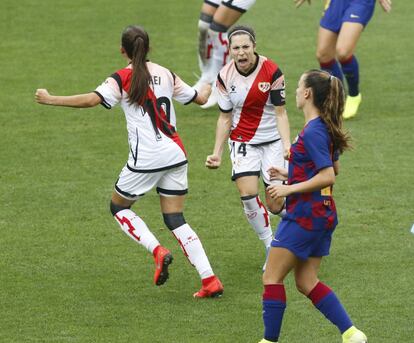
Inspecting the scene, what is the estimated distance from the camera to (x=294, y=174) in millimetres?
7398

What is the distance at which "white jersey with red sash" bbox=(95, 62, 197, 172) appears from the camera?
28.0 ft

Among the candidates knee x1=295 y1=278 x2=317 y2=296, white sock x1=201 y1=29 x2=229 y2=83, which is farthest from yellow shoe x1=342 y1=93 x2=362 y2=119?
knee x1=295 y1=278 x2=317 y2=296

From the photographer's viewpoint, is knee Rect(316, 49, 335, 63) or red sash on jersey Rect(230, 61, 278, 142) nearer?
red sash on jersey Rect(230, 61, 278, 142)

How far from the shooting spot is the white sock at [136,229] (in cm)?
867

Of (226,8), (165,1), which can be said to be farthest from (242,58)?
(165,1)

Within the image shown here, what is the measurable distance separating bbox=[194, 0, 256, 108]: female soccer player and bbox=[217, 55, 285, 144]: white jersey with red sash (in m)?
4.45

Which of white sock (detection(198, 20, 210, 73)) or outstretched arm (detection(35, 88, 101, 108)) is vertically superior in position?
outstretched arm (detection(35, 88, 101, 108))

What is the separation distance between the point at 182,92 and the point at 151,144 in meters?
0.52

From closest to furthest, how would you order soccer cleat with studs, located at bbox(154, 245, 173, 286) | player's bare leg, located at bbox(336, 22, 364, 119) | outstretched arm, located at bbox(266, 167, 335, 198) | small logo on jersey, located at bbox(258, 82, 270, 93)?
outstretched arm, located at bbox(266, 167, 335, 198), soccer cleat with studs, located at bbox(154, 245, 173, 286), small logo on jersey, located at bbox(258, 82, 270, 93), player's bare leg, located at bbox(336, 22, 364, 119)

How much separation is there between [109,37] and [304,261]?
10.3 metres

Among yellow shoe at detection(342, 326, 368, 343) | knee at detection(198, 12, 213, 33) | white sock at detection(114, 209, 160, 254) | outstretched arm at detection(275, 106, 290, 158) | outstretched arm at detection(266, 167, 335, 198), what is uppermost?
outstretched arm at detection(266, 167, 335, 198)

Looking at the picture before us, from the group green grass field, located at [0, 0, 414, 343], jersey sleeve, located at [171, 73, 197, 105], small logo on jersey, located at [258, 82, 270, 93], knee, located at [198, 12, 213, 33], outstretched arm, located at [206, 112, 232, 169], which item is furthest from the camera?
knee, located at [198, 12, 213, 33]

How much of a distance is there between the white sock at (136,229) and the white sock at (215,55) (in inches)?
211

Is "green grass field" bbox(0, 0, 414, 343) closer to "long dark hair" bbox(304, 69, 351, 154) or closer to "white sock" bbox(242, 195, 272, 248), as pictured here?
"white sock" bbox(242, 195, 272, 248)
